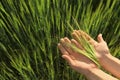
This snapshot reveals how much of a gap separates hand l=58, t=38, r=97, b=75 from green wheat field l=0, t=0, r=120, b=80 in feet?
0.13

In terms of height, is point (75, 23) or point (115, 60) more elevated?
point (75, 23)

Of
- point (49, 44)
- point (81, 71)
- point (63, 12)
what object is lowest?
point (81, 71)

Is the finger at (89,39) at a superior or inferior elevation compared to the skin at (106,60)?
superior

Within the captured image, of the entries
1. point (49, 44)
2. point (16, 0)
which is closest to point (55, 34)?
point (49, 44)

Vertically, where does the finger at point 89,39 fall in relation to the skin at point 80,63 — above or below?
above

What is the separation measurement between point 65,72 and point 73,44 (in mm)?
110

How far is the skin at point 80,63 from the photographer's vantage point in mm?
988

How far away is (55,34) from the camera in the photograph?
1116mm

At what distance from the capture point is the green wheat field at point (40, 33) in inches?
41.9

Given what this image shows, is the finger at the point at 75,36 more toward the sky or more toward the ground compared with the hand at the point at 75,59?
more toward the sky

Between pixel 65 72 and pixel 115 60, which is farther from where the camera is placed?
pixel 65 72

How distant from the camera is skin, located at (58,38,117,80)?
988 mm

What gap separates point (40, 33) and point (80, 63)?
0.16 m

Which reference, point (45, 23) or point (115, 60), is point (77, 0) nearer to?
point (45, 23)
